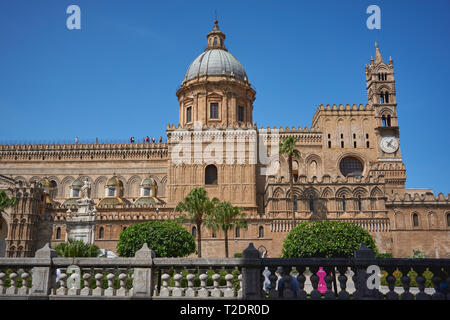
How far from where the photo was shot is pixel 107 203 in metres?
49.4

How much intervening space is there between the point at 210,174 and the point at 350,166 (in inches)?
726

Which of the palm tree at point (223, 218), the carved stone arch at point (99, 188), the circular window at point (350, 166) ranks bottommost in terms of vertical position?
the palm tree at point (223, 218)

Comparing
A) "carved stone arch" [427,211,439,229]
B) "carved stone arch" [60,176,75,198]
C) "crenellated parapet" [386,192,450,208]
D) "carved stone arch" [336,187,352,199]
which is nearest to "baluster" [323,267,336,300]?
"carved stone arch" [336,187,352,199]

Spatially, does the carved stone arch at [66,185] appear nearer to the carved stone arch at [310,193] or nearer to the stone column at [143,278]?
the carved stone arch at [310,193]

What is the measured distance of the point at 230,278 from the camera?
10.8m

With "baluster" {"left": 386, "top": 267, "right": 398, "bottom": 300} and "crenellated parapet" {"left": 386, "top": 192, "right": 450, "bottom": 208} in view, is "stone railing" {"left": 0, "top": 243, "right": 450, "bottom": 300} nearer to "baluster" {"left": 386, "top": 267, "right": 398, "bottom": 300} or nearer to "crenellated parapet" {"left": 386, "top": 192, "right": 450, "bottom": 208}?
"baluster" {"left": 386, "top": 267, "right": 398, "bottom": 300}

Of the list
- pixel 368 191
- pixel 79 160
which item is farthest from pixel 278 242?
pixel 79 160

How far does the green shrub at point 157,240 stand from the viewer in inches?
1271

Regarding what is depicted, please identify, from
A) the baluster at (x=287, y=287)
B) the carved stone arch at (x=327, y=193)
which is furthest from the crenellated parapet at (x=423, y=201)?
the baluster at (x=287, y=287)

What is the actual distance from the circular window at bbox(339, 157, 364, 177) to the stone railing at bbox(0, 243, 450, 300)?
43647 mm

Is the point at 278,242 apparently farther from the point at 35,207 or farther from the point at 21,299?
the point at 21,299

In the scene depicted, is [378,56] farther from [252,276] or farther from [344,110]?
[252,276]

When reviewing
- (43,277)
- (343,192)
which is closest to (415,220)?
(343,192)

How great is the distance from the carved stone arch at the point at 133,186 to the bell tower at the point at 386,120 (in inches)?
1211
